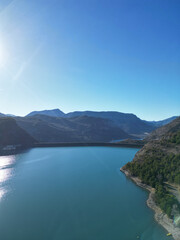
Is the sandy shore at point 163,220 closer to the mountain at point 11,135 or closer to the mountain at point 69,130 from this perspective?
the mountain at point 11,135

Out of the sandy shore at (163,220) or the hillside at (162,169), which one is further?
the hillside at (162,169)

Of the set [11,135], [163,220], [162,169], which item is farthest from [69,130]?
[163,220]

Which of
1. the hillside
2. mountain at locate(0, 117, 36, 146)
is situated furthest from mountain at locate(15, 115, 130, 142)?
the hillside

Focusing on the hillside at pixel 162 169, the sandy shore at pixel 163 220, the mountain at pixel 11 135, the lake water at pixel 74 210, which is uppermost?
the mountain at pixel 11 135

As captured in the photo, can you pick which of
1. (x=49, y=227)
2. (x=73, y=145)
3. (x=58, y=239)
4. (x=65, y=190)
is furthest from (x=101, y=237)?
(x=73, y=145)

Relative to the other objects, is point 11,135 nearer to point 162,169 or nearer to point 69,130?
point 69,130

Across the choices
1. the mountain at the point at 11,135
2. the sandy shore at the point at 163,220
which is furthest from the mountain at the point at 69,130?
the sandy shore at the point at 163,220
